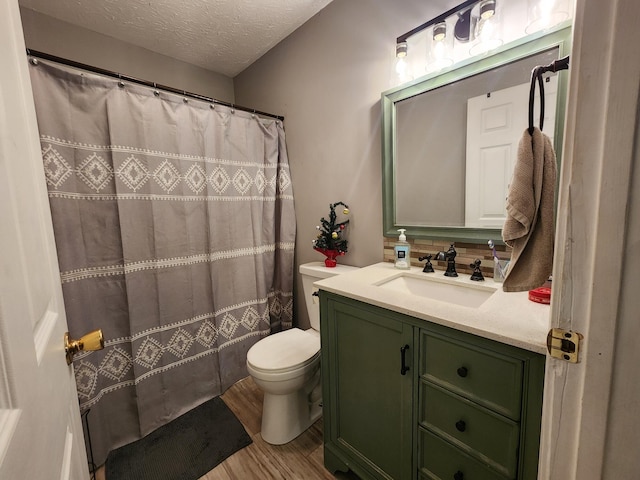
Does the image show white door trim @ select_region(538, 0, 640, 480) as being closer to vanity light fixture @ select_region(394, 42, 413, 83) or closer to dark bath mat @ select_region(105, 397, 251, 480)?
vanity light fixture @ select_region(394, 42, 413, 83)

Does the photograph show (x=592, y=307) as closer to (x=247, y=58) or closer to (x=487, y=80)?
(x=487, y=80)

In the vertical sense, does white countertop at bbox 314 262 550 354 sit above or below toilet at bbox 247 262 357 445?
above

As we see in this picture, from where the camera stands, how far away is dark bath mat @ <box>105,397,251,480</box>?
134cm

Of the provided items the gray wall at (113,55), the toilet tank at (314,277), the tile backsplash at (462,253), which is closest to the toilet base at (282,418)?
the toilet tank at (314,277)

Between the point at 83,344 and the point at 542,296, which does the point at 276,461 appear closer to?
the point at 83,344

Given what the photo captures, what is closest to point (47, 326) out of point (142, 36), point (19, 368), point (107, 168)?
point (19, 368)

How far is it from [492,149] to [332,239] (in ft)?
3.14

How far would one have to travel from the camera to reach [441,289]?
4.19 feet

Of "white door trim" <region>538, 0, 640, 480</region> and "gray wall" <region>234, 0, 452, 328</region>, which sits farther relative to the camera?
"gray wall" <region>234, 0, 452, 328</region>

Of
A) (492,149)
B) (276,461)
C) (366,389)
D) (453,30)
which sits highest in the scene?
(453,30)

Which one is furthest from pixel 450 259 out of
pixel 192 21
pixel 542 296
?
pixel 192 21

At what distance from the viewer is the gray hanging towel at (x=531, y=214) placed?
26.1 inches

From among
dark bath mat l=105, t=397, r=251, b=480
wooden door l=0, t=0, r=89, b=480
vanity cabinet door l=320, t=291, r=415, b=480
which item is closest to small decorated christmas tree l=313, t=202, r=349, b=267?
vanity cabinet door l=320, t=291, r=415, b=480

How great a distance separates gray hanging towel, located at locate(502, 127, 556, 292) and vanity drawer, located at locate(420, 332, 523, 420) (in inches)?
8.7
